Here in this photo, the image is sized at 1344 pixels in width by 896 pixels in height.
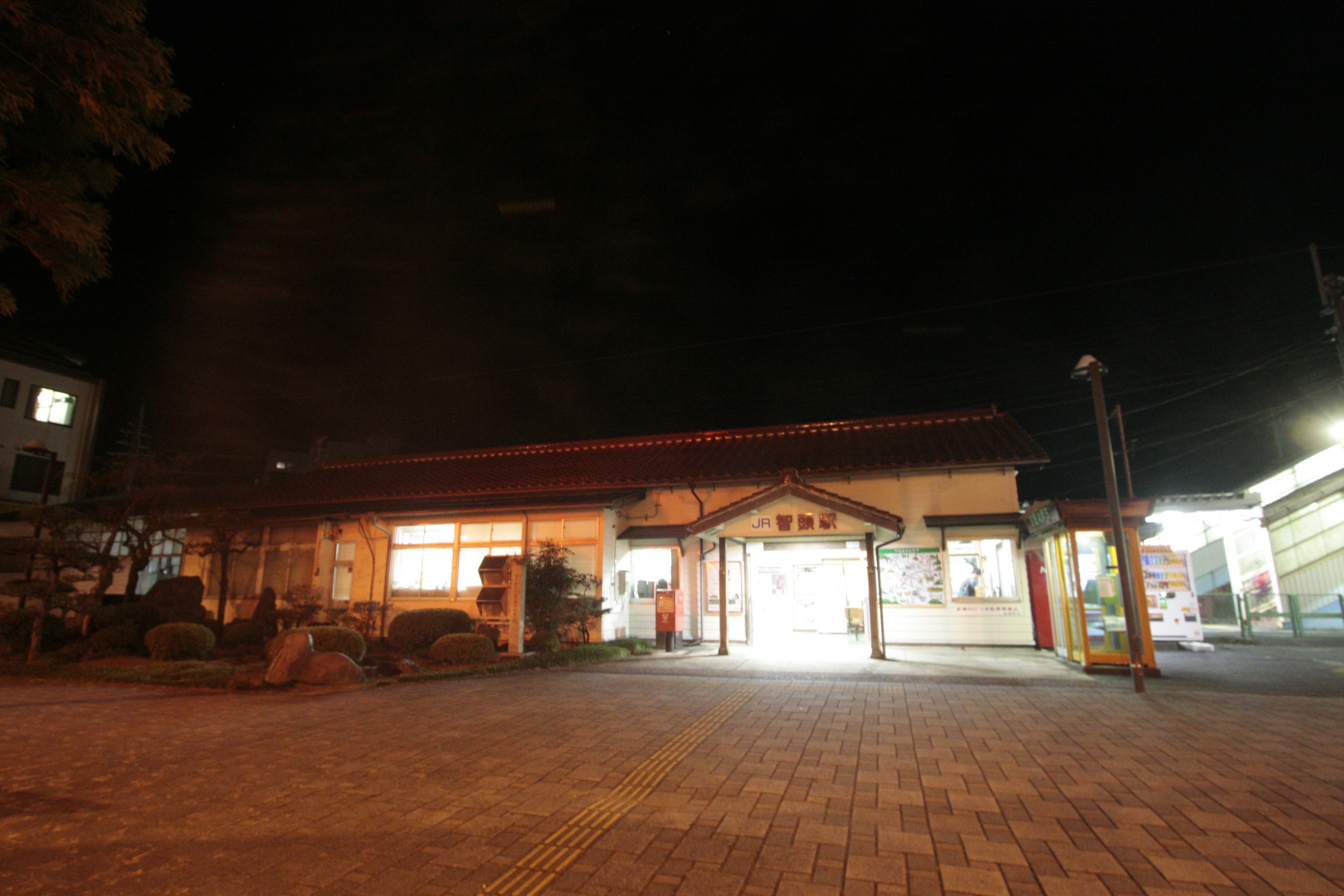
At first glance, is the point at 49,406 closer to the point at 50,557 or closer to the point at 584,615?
the point at 50,557

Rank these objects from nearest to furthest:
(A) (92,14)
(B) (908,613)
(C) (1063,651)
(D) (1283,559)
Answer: (A) (92,14) → (C) (1063,651) → (B) (908,613) → (D) (1283,559)

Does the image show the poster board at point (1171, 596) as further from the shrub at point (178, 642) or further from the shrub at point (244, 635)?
the shrub at point (244, 635)

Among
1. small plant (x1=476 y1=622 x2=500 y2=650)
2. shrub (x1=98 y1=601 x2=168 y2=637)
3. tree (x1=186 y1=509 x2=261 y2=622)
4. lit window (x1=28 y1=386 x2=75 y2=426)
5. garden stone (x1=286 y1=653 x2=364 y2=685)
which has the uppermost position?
lit window (x1=28 y1=386 x2=75 y2=426)

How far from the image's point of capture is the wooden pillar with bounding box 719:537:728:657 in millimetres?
12578

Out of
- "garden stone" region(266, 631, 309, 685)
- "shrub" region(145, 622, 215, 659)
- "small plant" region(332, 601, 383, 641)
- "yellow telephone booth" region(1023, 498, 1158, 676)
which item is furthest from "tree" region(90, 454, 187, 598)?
"yellow telephone booth" region(1023, 498, 1158, 676)

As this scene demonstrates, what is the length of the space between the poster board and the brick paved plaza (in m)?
6.78

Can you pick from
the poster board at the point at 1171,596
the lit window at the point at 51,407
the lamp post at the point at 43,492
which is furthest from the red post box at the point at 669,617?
the lit window at the point at 51,407

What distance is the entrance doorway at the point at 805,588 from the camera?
15672mm

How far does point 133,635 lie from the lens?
12.2m

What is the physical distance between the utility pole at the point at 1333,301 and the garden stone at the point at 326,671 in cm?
1692

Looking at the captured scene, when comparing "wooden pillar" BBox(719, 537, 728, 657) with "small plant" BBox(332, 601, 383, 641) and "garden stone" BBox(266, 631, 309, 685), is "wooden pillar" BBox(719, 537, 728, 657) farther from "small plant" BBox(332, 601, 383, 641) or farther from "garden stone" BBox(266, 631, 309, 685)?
"small plant" BBox(332, 601, 383, 641)

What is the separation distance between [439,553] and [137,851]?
1345cm

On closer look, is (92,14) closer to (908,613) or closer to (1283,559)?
(908,613)

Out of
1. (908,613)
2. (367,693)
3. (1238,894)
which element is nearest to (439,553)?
(367,693)
